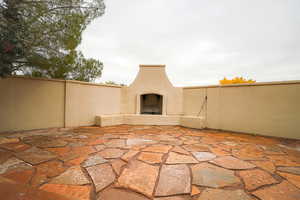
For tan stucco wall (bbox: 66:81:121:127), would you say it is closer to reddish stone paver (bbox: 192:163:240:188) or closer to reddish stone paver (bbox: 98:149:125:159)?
reddish stone paver (bbox: 98:149:125:159)

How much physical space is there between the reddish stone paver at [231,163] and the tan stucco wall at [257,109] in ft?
10.7

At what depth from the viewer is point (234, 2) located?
4957 millimetres

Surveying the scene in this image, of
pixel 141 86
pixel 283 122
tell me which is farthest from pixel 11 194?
pixel 283 122

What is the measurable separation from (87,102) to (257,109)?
23.8 ft

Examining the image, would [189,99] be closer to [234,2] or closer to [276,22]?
[234,2]

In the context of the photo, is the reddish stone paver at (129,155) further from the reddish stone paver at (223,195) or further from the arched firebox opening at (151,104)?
the arched firebox opening at (151,104)

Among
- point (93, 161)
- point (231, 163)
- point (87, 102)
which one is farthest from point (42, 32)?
point (231, 163)

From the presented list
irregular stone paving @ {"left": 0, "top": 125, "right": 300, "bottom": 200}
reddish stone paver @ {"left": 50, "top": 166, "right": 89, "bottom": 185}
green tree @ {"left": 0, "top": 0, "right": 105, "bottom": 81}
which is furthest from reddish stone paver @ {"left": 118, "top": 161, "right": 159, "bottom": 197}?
green tree @ {"left": 0, "top": 0, "right": 105, "bottom": 81}

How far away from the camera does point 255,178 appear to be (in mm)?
1701

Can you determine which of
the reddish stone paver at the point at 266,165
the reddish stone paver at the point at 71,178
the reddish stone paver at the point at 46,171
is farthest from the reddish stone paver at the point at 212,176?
the reddish stone paver at the point at 46,171

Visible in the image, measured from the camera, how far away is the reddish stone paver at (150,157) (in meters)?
2.17

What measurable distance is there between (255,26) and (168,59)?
4.74 m

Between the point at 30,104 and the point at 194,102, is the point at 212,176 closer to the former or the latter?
the point at 194,102

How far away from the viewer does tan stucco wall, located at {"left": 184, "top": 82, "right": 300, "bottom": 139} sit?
4.02 metres
